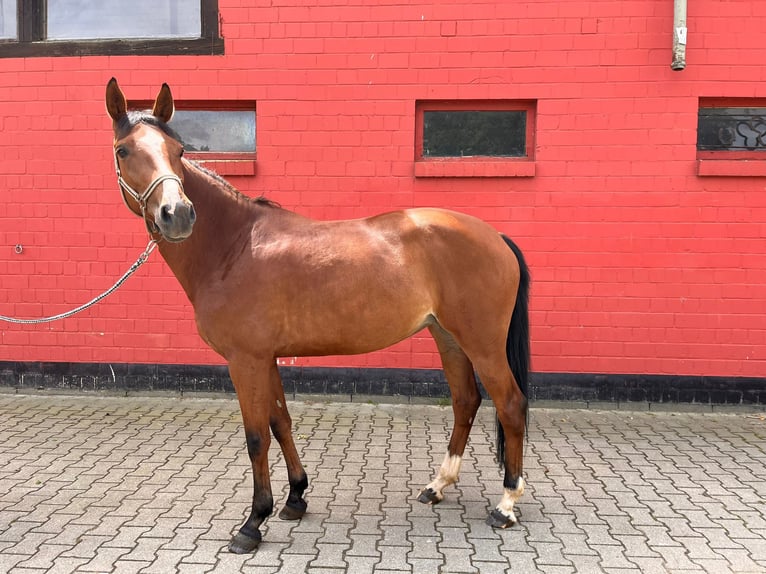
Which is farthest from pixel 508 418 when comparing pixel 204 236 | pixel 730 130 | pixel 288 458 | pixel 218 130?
pixel 218 130

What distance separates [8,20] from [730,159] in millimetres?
7174

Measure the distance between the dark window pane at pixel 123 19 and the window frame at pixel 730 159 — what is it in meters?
4.92

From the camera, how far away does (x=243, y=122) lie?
18.2 feet

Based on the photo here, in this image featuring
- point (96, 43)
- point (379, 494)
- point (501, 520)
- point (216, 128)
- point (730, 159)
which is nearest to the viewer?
point (501, 520)

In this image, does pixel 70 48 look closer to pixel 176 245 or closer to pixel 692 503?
pixel 176 245

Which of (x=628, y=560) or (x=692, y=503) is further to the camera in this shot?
(x=692, y=503)

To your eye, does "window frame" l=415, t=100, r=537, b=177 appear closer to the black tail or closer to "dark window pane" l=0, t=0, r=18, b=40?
the black tail

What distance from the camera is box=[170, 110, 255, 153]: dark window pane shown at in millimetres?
5562

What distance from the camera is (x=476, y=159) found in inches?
211

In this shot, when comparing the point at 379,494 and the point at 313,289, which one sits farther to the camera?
the point at 379,494

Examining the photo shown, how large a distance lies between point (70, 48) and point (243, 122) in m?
1.84

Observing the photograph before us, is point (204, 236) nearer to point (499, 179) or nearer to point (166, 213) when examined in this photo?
point (166, 213)

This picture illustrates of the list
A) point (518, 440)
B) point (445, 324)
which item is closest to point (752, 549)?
point (518, 440)

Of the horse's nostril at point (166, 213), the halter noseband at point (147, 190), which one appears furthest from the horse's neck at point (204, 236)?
the horse's nostril at point (166, 213)
